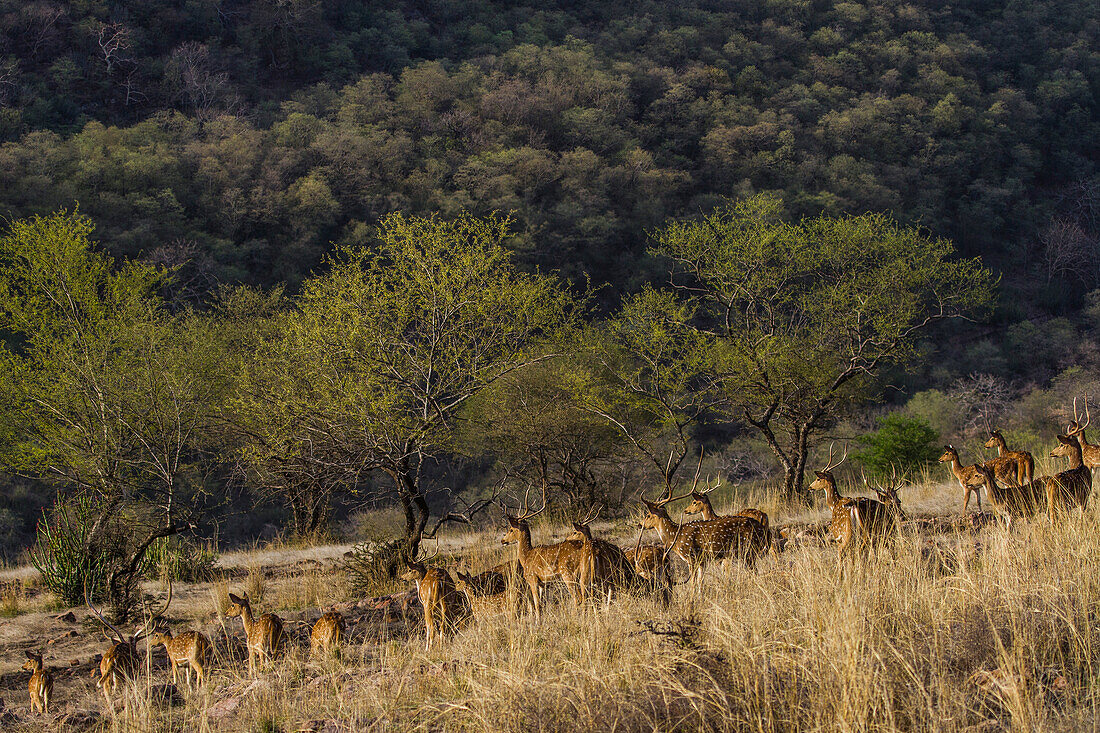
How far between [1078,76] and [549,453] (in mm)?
60369

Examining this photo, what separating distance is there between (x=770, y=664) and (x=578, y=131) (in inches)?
2194

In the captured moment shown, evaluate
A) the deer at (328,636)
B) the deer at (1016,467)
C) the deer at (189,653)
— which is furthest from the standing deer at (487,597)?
the deer at (1016,467)

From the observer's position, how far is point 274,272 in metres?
44.2

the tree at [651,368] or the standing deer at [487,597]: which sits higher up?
the standing deer at [487,597]

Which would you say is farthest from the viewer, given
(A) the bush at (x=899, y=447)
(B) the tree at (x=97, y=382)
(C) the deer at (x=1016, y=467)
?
(A) the bush at (x=899, y=447)

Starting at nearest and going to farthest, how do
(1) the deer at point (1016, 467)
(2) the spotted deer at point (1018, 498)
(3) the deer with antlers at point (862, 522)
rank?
(3) the deer with antlers at point (862, 522) → (2) the spotted deer at point (1018, 498) → (1) the deer at point (1016, 467)

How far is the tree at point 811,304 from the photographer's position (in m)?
18.0

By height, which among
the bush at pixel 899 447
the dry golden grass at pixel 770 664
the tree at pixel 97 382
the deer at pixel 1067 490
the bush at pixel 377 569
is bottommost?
the bush at pixel 899 447

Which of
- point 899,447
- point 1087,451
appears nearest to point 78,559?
point 1087,451

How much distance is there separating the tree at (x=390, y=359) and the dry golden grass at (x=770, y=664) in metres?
5.58

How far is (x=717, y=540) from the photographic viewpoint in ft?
23.3

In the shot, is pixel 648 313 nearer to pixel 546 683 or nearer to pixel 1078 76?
pixel 546 683

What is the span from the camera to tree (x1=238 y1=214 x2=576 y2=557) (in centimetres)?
1204

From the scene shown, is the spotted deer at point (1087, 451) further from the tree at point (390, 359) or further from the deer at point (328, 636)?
the deer at point (328, 636)
